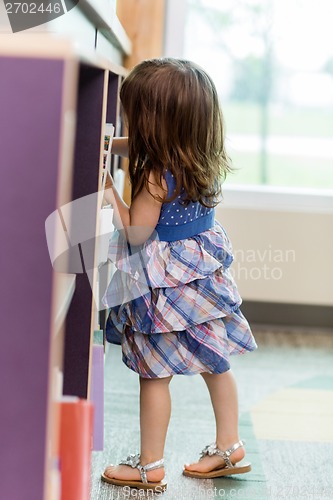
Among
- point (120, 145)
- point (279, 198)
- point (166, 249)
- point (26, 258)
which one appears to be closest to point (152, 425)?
point (166, 249)

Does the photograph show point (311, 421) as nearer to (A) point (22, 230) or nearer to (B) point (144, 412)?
(B) point (144, 412)

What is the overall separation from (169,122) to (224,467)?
733 mm

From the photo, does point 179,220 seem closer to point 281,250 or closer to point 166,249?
point 166,249

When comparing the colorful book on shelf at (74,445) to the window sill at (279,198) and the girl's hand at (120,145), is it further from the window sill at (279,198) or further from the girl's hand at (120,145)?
the window sill at (279,198)

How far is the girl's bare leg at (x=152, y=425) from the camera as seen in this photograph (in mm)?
1602

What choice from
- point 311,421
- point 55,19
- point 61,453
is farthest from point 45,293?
point 311,421

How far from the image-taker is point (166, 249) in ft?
5.23

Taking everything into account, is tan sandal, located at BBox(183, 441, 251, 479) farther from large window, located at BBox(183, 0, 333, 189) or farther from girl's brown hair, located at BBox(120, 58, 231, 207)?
large window, located at BBox(183, 0, 333, 189)

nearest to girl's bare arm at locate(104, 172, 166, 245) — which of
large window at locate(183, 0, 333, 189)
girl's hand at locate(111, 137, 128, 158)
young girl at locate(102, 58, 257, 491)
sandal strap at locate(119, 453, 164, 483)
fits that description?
young girl at locate(102, 58, 257, 491)

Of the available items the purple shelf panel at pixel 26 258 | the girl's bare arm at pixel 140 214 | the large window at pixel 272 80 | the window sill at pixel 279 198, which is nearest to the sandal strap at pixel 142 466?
the girl's bare arm at pixel 140 214

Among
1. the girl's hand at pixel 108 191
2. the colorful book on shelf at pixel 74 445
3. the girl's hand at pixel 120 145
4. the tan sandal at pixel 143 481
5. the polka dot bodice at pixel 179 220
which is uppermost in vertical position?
the girl's hand at pixel 120 145

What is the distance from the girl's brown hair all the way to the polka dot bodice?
0.03 m

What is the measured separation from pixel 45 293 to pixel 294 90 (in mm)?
2390

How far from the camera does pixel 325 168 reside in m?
3.06
